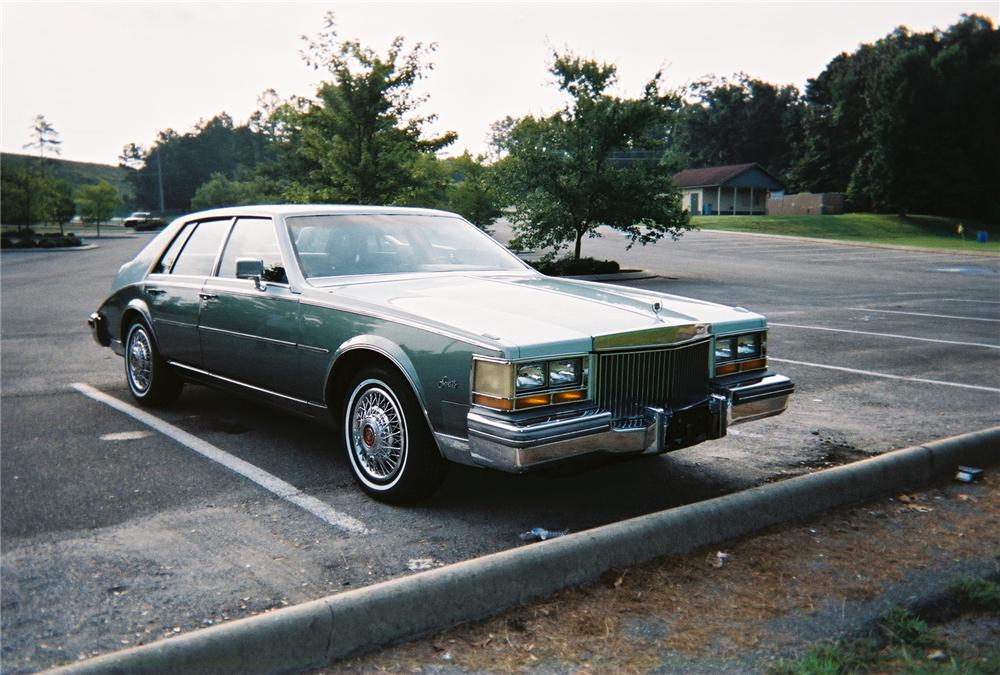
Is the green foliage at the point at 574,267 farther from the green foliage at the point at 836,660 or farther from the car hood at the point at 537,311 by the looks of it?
the green foliage at the point at 836,660

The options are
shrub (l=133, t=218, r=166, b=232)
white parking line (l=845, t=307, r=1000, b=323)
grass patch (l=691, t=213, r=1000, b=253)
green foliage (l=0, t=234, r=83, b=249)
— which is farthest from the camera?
shrub (l=133, t=218, r=166, b=232)

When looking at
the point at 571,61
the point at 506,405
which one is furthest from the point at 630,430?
the point at 571,61

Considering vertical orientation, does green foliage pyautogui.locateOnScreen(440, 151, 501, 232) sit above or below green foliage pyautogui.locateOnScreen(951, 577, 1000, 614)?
above

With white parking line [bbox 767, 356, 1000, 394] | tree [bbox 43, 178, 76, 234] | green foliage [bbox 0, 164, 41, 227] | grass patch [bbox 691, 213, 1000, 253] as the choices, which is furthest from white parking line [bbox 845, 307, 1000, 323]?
tree [bbox 43, 178, 76, 234]

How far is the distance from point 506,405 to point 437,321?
0.60m

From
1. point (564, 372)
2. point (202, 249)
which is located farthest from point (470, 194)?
point (564, 372)

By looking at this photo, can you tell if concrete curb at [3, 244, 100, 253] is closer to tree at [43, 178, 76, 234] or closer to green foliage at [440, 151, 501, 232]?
tree at [43, 178, 76, 234]

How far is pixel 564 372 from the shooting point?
4.04m

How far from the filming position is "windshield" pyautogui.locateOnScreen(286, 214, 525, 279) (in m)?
5.35

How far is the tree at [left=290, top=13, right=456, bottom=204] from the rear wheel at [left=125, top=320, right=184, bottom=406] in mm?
16697

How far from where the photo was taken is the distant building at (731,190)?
74.8 m

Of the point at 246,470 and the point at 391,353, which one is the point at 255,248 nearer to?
the point at 246,470

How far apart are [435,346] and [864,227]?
193ft

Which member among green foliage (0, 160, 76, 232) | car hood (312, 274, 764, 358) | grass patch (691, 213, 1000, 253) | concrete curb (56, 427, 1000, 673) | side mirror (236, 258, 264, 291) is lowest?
concrete curb (56, 427, 1000, 673)
